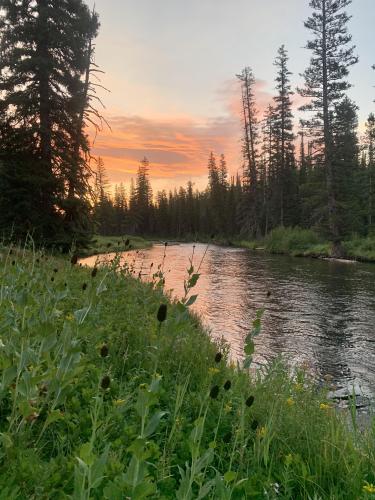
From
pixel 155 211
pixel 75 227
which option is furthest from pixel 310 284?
pixel 155 211

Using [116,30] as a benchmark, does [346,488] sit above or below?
below

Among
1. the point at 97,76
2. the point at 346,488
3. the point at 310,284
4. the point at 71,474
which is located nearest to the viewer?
the point at 71,474

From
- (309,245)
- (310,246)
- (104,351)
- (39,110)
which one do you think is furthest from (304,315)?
(309,245)

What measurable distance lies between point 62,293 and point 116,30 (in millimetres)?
17344

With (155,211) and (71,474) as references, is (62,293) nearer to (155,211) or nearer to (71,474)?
(71,474)

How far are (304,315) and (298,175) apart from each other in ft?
165

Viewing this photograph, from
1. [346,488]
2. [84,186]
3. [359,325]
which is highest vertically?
[84,186]

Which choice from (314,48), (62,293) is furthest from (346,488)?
(314,48)

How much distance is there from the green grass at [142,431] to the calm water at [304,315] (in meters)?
3.02

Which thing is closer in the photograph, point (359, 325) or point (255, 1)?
point (359, 325)

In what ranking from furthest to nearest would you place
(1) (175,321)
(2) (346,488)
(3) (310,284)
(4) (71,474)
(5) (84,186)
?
(5) (84,186) < (3) (310,284) < (2) (346,488) < (1) (175,321) < (4) (71,474)

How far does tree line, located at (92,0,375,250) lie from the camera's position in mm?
27844

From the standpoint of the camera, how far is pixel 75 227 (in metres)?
16.4

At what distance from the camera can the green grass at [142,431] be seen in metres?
1.54
